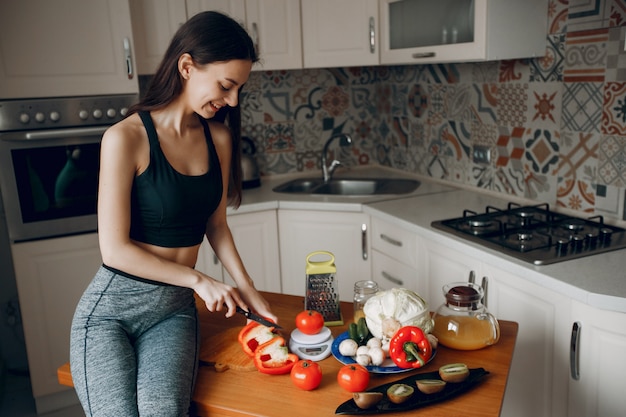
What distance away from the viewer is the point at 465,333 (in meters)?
1.45

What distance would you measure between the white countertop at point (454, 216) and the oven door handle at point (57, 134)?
0.75 meters

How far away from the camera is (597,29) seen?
2.30 metres

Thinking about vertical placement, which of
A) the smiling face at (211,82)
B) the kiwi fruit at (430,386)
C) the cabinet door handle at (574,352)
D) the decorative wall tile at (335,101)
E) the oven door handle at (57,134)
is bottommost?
the cabinet door handle at (574,352)

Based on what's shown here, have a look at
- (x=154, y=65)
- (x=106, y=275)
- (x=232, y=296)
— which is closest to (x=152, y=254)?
(x=106, y=275)

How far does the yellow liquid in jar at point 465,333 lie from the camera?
1.45 metres

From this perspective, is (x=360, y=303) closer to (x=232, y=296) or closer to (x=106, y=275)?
(x=232, y=296)

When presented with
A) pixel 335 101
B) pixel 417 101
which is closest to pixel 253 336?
pixel 417 101

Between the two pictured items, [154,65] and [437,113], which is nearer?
[154,65]

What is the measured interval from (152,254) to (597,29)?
1.85 meters

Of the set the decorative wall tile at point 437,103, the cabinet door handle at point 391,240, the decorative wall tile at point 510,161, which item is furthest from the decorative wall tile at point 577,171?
the decorative wall tile at point 437,103

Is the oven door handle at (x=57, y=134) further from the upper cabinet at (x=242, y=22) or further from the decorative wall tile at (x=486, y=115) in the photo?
the decorative wall tile at (x=486, y=115)

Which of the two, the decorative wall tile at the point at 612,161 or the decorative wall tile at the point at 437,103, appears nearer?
the decorative wall tile at the point at 612,161

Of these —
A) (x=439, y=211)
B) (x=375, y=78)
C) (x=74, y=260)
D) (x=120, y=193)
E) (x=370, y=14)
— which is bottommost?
(x=74, y=260)

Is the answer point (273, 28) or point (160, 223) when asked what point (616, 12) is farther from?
point (160, 223)
